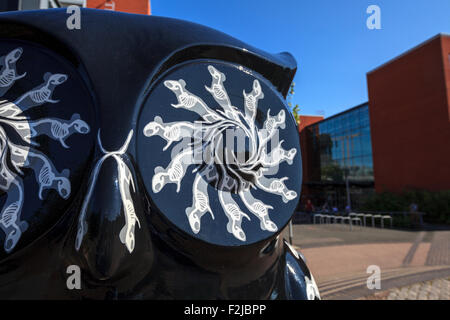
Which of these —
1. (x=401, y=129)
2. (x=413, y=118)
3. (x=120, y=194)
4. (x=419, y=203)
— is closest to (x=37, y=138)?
(x=120, y=194)

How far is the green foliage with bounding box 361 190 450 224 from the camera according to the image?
1522 cm

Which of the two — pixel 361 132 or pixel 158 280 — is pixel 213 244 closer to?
pixel 158 280

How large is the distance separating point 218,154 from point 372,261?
7.75m

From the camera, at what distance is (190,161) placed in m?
0.94

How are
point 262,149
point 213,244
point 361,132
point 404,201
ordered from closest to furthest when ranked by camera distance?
point 213,244 < point 262,149 < point 404,201 < point 361,132

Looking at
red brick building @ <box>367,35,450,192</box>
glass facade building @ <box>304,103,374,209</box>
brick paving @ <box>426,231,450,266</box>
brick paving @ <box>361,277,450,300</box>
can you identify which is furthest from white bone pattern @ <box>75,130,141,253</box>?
glass facade building @ <box>304,103,374,209</box>

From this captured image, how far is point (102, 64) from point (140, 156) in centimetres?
35

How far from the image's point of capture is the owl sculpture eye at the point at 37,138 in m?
0.84

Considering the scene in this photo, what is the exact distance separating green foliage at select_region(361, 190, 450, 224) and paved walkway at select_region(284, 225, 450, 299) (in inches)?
199

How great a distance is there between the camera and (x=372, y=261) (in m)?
7.10

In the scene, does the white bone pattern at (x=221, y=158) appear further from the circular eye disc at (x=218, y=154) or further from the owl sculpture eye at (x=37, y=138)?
the owl sculpture eye at (x=37, y=138)

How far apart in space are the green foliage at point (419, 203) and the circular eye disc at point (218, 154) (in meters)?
18.4

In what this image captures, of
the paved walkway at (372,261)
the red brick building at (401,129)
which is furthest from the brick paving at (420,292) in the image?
the red brick building at (401,129)
